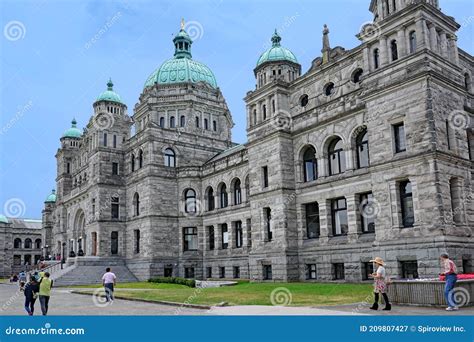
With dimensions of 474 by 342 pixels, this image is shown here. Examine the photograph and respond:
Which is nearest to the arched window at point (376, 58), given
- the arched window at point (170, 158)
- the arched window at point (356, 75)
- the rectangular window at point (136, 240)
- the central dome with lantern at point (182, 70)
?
the arched window at point (356, 75)

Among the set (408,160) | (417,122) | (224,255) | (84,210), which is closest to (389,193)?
(408,160)

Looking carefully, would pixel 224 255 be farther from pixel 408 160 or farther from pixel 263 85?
pixel 408 160

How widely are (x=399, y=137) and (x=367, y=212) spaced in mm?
5775

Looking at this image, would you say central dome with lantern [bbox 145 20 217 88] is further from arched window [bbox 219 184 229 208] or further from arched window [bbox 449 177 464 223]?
arched window [bbox 449 177 464 223]

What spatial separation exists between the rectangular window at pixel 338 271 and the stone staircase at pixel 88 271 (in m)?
24.4

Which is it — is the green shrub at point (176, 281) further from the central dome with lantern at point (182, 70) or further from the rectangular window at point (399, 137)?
the central dome with lantern at point (182, 70)

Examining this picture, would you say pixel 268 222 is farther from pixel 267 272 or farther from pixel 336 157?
pixel 336 157

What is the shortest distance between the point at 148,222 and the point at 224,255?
29.0 ft

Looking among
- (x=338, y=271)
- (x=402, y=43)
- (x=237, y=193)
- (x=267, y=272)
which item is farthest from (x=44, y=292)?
(x=237, y=193)

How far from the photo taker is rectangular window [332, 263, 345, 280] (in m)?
33.6

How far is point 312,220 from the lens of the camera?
36.7 meters

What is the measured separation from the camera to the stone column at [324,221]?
114ft

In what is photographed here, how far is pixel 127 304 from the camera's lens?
2303 cm

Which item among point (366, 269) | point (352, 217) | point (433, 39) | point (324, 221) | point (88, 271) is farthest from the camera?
point (88, 271)
